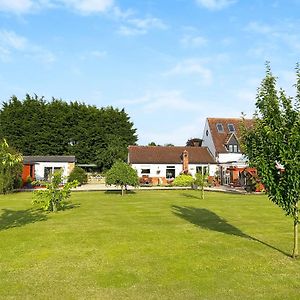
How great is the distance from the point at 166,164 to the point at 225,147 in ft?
25.8

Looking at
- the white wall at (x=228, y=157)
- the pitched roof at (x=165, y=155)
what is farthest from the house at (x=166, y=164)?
the white wall at (x=228, y=157)

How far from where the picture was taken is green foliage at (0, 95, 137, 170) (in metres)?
59.2

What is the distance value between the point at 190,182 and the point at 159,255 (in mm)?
29204

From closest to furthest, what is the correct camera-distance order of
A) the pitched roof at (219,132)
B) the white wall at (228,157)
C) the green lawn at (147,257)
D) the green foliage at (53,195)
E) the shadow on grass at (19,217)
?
1. the green lawn at (147,257)
2. the shadow on grass at (19,217)
3. the green foliage at (53,195)
4. the white wall at (228,157)
5. the pitched roof at (219,132)

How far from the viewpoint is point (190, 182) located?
128 ft

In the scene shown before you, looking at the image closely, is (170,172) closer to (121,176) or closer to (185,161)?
(185,161)

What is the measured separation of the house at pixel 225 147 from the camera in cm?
4350

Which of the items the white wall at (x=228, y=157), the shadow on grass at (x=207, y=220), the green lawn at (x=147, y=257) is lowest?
the green lawn at (x=147, y=257)

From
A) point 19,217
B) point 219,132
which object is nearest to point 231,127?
point 219,132

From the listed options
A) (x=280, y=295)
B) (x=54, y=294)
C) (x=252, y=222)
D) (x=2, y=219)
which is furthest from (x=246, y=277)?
(x=2, y=219)

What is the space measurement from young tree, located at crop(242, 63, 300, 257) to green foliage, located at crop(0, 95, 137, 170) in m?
47.4

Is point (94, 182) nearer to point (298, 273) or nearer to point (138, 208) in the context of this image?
point (138, 208)

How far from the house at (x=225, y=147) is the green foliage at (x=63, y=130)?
14037 millimetres

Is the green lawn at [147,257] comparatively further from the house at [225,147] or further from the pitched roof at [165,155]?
the pitched roof at [165,155]
